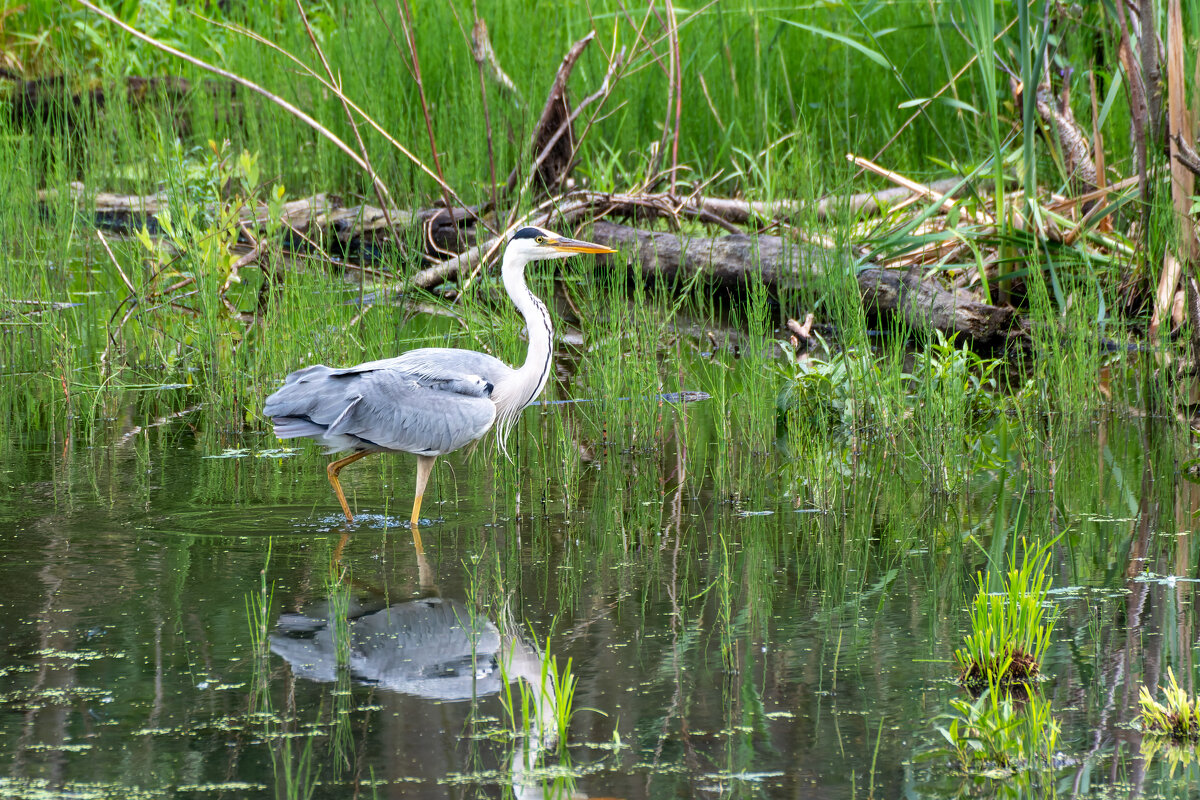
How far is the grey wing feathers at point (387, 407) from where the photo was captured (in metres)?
5.16

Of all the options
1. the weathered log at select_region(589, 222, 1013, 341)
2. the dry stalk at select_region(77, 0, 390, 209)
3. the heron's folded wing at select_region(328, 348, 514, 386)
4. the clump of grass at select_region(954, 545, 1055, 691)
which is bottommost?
the clump of grass at select_region(954, 545, 1055, 691)

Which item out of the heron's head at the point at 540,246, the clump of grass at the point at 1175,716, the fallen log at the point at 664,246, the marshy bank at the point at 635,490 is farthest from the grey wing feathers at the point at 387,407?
the clump of grass at the point at 1175,716

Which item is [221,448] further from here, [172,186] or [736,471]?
[736,471]

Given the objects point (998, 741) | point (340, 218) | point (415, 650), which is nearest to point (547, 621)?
point (415, 650)

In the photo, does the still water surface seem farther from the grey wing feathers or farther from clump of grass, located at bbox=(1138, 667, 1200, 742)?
the grey wing feathers

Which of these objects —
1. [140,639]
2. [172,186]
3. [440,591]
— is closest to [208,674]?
[140,639]

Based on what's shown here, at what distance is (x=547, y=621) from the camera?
12.7 ft

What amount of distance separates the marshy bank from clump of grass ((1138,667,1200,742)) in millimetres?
26

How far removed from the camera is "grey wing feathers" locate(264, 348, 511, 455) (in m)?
5.16

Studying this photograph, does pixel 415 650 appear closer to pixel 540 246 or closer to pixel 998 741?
pixel 998 741

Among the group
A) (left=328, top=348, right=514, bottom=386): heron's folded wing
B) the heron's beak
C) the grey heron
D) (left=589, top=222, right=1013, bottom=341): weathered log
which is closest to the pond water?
the grey heron

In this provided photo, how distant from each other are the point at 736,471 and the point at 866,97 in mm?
6753

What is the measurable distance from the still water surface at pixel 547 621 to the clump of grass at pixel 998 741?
0.21 ft

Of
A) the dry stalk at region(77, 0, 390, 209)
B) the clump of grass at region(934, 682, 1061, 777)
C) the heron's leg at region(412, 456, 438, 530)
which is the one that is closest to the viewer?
the clump of grass at region(934, 682, 1061, 777)
